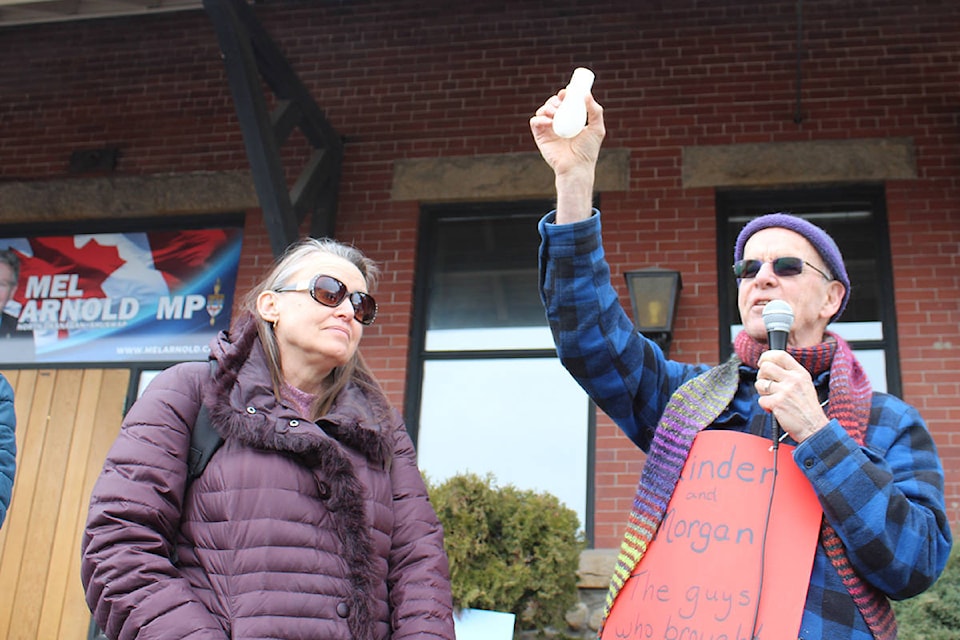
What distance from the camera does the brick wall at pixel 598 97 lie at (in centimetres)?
566

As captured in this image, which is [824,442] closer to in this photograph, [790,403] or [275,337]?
[790,403]

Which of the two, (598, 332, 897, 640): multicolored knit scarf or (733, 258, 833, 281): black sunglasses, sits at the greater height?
(733, 258, 833, 281): black sunglasses

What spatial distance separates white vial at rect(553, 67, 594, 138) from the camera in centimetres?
227

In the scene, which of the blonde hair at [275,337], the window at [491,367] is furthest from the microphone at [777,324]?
the window at [491,367]

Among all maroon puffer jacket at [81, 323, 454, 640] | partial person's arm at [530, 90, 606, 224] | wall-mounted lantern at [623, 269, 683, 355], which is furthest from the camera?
wall-mounted lantern at [623, 269, 683, 355]

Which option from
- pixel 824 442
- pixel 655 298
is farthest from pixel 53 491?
pixel 824 442

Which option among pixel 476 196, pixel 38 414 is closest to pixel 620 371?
pixel 476 196

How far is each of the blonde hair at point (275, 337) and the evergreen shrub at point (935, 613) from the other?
8.42 ft

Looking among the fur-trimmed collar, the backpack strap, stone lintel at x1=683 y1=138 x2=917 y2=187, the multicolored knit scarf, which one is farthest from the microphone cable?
stone lintel at x1=683 y1=138 x2=917 y2=187

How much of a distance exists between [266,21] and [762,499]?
575 cm

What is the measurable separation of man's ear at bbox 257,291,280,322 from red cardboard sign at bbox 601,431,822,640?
119 cm

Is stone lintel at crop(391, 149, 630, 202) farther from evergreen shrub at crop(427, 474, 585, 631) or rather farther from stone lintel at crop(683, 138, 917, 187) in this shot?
evergreen shrub at crop(427, 474, 585, 631)

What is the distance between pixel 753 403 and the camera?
2.49 meters

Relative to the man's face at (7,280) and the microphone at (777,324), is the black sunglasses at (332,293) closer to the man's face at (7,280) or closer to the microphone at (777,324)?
the microphone at (777,324)
